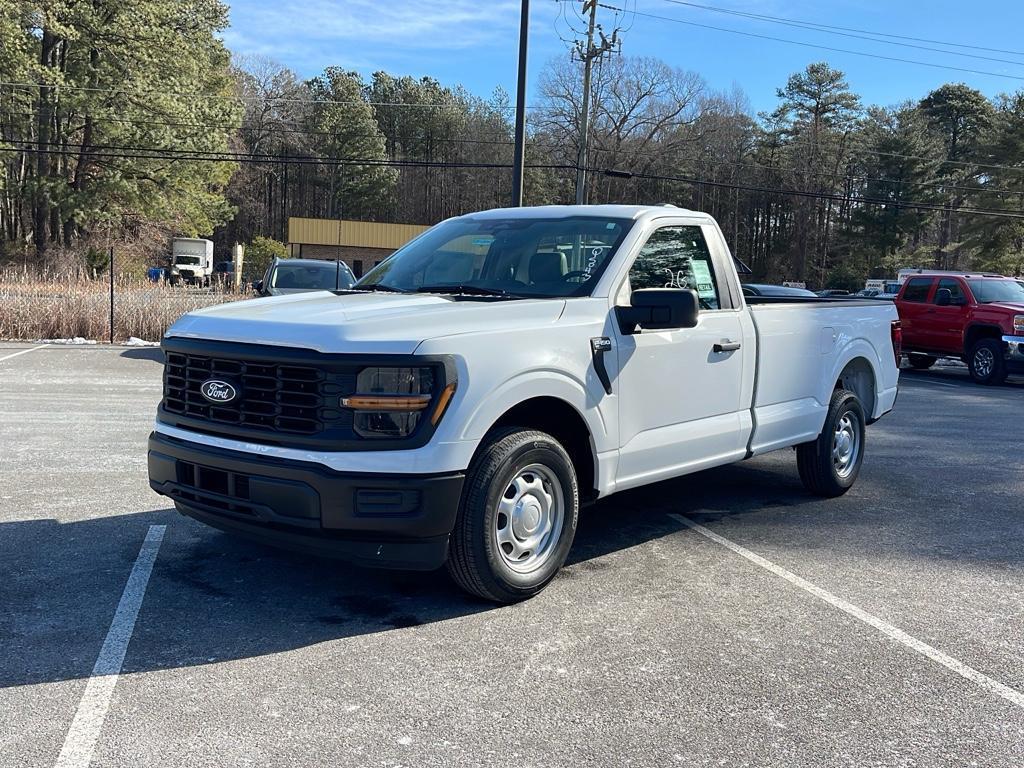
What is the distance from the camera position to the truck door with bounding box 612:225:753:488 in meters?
4.98

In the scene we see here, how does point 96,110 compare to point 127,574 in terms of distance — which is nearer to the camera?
point 127,574

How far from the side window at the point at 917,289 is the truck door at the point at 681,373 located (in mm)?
14470

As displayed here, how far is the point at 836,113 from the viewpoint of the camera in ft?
228

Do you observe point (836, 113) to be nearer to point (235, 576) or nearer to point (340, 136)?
point (340, 136)

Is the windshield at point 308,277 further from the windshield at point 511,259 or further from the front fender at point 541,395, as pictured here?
the front fender at point 541,395

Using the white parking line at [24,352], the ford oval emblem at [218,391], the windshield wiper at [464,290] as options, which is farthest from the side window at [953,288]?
the white parking line at [24,352]

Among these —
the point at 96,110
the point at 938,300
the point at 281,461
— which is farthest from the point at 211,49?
the point at 281,461

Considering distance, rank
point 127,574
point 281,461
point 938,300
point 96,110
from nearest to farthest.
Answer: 1. point 281,461
2. point 127,574
3. point 938,300
4. point 96,110

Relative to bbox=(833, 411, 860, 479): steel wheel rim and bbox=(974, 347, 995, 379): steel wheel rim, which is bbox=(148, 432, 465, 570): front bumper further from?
bbox=(974, 347, 995, 379): steel wheel rim

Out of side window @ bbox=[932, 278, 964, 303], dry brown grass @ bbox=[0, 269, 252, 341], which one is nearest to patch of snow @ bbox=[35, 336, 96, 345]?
dry brown grass @ bbox=[0, 269, 252, 341]

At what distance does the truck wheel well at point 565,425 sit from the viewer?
4555mm

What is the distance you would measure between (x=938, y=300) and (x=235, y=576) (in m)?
16.8

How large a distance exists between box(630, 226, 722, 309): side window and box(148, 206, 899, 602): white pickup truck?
1 cm

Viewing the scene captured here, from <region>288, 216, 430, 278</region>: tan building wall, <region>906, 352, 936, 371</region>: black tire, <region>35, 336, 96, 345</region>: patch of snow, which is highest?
<region>288, 216, 430, 278</region>: tan building wall
